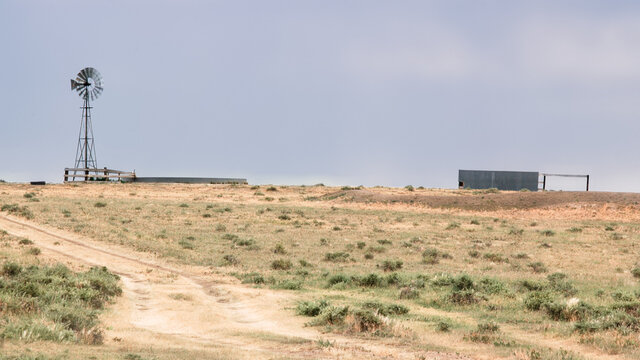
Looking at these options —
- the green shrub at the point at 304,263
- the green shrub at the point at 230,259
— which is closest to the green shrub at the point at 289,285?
the green shrub at the point at 304,263

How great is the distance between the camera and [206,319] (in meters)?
16.1

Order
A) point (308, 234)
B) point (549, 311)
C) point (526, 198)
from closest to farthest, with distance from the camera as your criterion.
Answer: point (549, 311), point (308, 234), point (526, 198)

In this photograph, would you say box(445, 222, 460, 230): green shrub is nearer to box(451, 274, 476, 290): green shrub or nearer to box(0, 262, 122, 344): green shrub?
box(451, 274, 476, 290): green shrub

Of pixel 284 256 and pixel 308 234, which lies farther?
pixel 308 234

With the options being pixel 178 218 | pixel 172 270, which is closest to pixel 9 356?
pixel 172 270

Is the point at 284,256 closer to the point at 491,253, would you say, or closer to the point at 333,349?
the point at 491,253

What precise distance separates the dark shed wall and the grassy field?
1895 cm

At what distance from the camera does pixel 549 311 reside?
16.7m

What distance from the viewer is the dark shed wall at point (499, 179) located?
222 feet

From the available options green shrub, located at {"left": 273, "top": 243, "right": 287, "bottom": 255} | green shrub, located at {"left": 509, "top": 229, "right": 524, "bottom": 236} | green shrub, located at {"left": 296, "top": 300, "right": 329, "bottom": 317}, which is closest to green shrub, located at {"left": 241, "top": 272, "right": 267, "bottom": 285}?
green shrub, located at {"left": 296, "top": 300, "right": 329, "bottom": 317}

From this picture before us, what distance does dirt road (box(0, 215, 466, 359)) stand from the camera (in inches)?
490

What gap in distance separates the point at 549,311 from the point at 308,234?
20825 millimetres

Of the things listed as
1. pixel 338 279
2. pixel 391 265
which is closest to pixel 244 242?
pixel 391 265

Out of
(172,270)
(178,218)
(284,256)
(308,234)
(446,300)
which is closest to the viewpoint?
(446,300)
